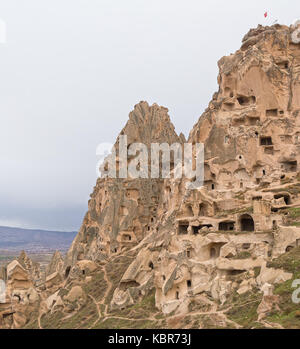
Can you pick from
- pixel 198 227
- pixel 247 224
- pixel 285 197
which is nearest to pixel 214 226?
pixel 198 227

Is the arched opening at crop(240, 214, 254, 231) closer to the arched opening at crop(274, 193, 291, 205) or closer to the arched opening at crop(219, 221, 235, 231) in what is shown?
the arched opening at crop(219, 221, 235, 231)

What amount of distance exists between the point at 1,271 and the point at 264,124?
43710mm

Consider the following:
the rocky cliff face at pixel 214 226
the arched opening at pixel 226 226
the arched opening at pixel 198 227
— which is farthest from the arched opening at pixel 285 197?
the arched opening at pixel 198 227

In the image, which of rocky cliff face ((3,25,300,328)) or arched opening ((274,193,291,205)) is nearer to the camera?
rocky cliff face ((3,25,300,328))

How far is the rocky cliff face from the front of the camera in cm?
3334

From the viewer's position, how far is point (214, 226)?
44281 mm

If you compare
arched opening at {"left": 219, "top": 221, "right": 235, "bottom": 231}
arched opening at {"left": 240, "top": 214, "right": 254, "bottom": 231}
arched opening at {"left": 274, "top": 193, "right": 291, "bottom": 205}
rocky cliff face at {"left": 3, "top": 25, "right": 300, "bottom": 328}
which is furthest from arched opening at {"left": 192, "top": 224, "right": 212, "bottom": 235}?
arched opening at {"left": 274, "top": 193, "right": 291, "bottom": 205}

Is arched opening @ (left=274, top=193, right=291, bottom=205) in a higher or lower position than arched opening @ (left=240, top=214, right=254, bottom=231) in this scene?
higher

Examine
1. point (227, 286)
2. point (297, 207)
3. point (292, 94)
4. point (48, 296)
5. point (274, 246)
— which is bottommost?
point (48, 296)

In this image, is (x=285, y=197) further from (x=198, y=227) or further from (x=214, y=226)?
(x=198, y=227)

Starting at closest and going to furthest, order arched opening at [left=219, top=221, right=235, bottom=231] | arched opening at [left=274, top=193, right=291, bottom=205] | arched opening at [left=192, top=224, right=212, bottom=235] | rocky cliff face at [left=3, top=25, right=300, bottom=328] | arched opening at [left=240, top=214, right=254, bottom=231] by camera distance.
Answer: rocky cliff face at [left=3, top=25, right=300, bottom=328] < arched opening at [left=240, top=214, right=254, bottom=231] < arched opening at [left=274, top=193, right=291, bottom=205] < arched opening at [left=192, top=224, right=212, bottom=235] < arched opening at [left=219, top=221, right=235, bottom=231]
